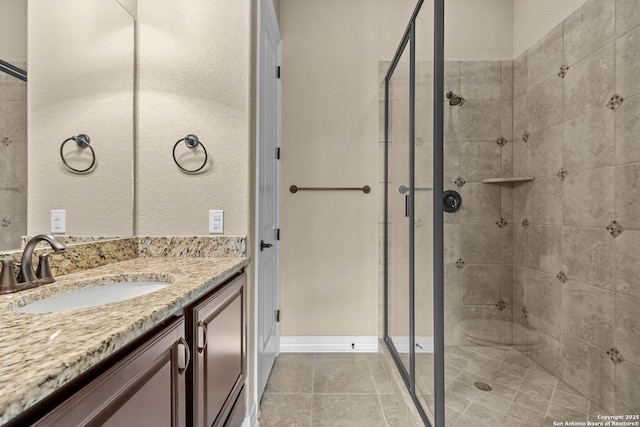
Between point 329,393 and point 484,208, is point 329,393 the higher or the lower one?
the lower one

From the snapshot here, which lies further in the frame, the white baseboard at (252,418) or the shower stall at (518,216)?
the white baseboard at (252,418)

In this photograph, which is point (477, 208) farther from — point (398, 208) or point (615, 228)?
point (615, 228)

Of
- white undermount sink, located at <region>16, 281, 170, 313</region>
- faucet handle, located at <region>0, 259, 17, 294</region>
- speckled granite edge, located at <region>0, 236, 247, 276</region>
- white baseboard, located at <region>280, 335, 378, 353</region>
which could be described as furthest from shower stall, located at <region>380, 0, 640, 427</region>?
faucet handle, located at <region>0, 259, 17, 294</region>

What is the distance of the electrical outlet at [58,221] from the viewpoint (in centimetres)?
104

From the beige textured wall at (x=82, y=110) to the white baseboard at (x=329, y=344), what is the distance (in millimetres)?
1486

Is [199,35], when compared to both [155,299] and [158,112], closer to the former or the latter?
[158,112]

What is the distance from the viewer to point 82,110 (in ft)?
3.84

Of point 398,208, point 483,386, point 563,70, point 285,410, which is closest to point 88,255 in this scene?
point 285,410

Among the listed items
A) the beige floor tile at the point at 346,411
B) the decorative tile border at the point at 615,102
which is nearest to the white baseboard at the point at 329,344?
the beige floor tile at the point at 346,411

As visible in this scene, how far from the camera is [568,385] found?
131cm

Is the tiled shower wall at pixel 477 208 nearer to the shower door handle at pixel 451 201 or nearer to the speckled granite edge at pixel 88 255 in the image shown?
the shower door handle at pixel 451 201

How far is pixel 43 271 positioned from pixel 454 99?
1.81m

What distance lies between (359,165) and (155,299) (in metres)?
1.84

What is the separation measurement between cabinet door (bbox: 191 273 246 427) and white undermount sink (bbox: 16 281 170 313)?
0.61ft
